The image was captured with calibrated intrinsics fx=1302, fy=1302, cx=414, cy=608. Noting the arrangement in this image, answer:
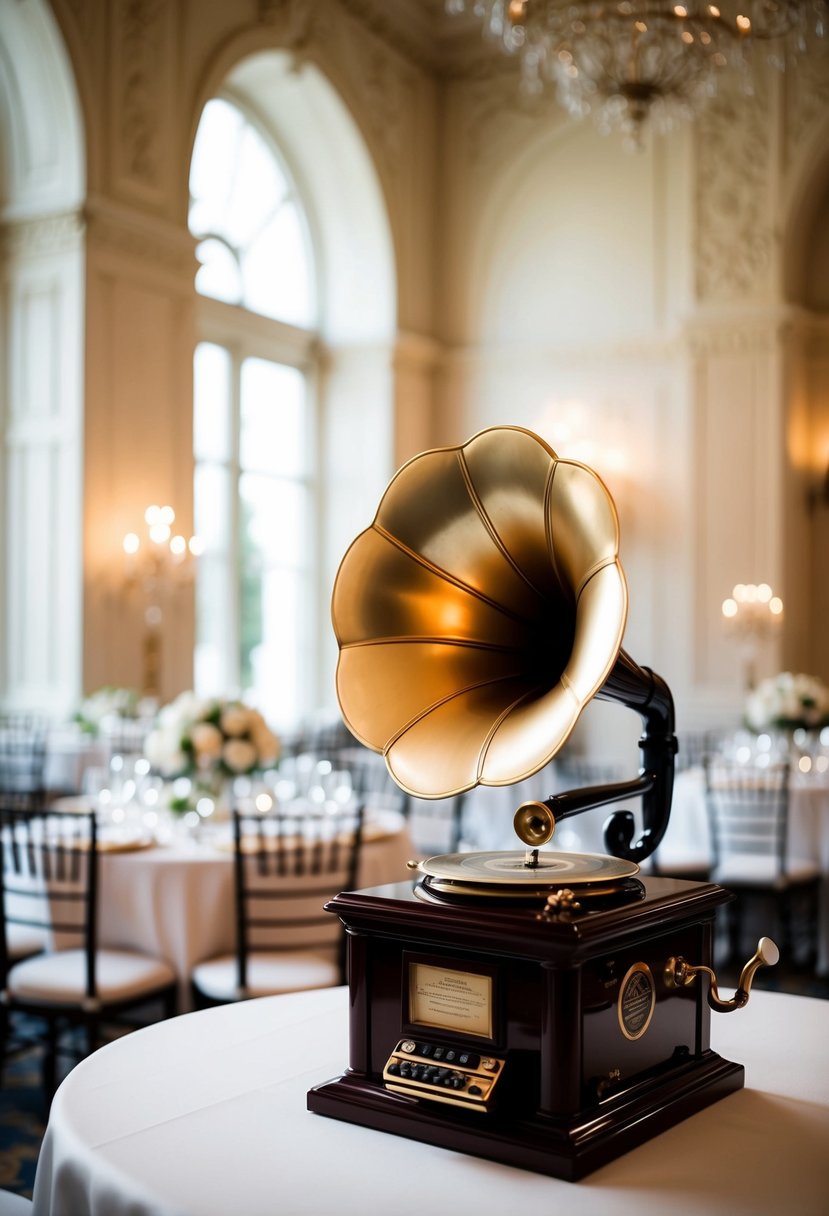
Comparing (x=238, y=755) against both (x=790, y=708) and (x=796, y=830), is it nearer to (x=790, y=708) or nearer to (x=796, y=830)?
(x=796, y=830)

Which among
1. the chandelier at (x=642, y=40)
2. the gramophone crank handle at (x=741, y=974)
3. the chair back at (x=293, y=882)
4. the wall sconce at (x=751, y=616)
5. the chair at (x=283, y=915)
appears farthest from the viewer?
the wall sconce at (x=751, y=616)

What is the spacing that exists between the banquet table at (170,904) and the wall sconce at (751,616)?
23.0 feet

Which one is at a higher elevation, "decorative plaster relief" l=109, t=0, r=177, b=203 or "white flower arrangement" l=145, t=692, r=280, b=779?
"decorative plaster relief" l=109, t=0, r=177, b=203

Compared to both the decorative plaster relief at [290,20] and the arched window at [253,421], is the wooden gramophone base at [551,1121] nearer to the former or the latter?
the arched window at [253,421]

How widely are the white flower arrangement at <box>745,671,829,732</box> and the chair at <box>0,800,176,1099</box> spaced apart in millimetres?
4347

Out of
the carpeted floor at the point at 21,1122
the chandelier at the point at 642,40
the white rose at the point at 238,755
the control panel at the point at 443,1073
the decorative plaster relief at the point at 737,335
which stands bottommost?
the carpeted floor at the point at 21,1122

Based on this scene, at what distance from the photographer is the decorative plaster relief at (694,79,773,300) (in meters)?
11.0

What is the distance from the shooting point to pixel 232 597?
37.2ft

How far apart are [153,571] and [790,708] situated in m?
4.44

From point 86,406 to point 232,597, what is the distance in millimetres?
2851

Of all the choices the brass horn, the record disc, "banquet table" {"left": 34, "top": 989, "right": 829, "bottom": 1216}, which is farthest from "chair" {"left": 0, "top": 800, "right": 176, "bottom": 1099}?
the record disc

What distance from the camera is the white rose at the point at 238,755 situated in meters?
5.10

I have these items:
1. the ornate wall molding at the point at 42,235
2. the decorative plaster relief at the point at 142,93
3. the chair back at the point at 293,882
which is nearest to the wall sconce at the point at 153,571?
the ornate wall molding at the point at 42,235

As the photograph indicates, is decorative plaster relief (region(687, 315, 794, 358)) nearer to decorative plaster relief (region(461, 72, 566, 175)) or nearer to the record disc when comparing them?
decorative plaster relief (region(461, 72, 566, 175))
